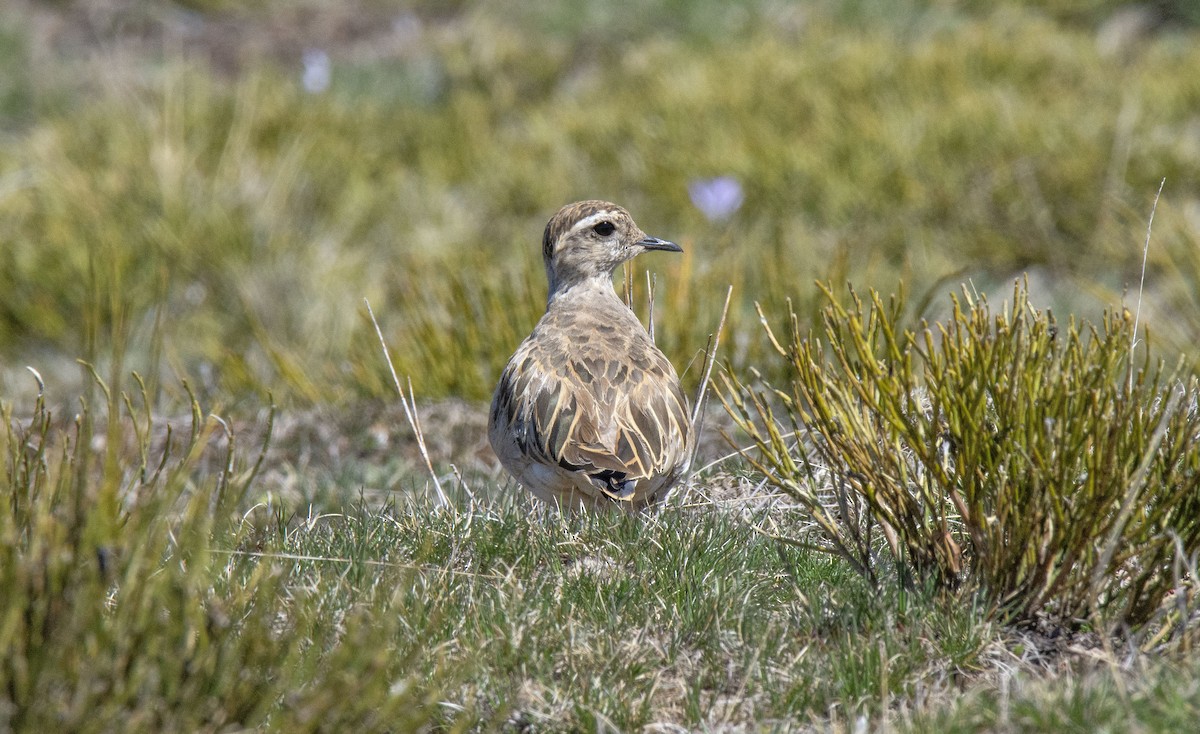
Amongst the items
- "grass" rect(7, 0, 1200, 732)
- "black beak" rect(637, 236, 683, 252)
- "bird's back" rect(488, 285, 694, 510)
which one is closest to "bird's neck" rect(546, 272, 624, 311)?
"black beak" rect(637, 236, 683, 252)

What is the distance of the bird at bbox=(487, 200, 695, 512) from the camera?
4598mm

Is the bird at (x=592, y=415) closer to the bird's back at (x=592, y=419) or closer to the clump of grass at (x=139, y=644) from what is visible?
the bird's back at (x=592, y=419)

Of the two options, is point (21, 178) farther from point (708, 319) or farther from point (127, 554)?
point (127, 554)

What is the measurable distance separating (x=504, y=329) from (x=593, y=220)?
66.0 inches

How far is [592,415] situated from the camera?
4.76 m

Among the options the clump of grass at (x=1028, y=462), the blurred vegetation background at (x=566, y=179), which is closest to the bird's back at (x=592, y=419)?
the clump of grass at (x=1028, y=462)

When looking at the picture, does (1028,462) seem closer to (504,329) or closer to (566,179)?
(504,329)

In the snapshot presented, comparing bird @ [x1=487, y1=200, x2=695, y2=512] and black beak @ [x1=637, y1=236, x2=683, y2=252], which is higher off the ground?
black beak @ [x1=637, y1=236, x2=683, y2=252]

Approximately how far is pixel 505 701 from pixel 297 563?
0.94m

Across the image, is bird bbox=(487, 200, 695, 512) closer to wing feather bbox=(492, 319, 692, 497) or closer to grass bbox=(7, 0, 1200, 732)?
wing feather bbox=(492, 319, 692, 497)

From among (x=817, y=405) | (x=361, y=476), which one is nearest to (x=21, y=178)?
(x=361, y=476)

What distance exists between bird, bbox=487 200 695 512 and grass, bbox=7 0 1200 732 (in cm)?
19

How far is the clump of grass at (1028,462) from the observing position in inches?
139

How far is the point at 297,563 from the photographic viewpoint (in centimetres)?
405
